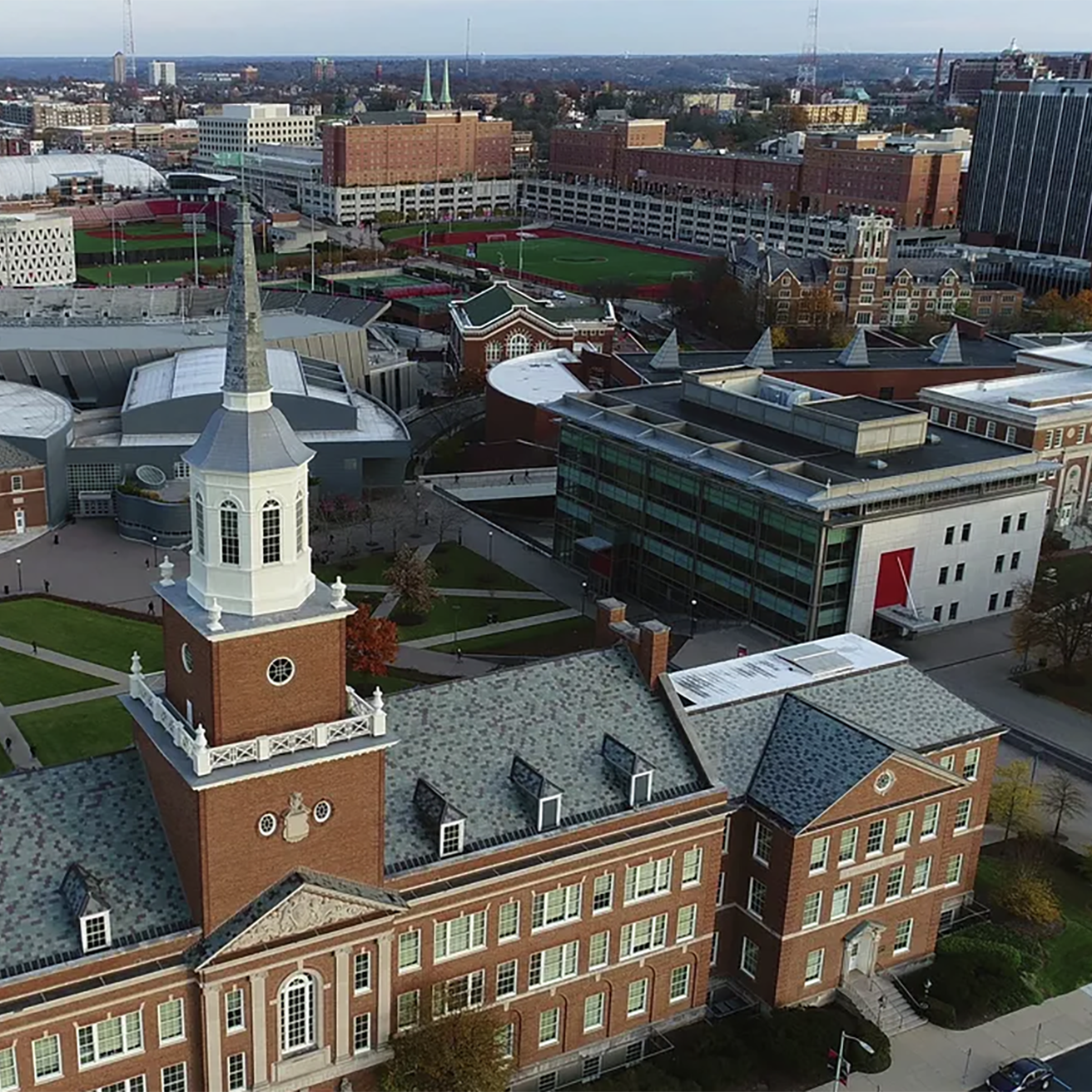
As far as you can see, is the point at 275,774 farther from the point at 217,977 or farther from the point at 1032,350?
the point at 1032,350

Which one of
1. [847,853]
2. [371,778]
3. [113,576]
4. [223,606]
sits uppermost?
[223,606]

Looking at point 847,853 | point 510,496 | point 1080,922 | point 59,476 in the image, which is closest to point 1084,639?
point 1080,922

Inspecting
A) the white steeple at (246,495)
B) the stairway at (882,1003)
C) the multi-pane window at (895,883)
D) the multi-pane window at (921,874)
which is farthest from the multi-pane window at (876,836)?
the white steeple at (246,495)

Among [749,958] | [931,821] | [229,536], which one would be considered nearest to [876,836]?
[931,821]

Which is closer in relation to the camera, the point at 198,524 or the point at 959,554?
the point at 198,524

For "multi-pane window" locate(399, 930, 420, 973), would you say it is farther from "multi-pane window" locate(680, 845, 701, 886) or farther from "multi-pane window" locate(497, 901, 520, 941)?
"multi-pane window" locate(680, 845, 701, 886)

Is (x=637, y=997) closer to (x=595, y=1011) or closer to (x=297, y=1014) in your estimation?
(x=595, y=1011)
